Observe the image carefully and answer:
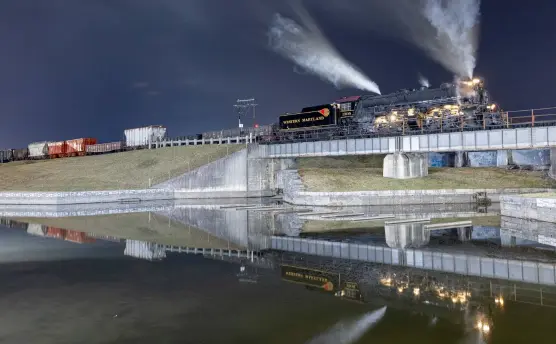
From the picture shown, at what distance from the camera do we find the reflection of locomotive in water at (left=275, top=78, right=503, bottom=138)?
39.8 m

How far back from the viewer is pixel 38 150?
85875 millimetres

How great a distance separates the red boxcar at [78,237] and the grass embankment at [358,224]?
11.4m

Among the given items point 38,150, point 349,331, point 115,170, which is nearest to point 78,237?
point 349,331

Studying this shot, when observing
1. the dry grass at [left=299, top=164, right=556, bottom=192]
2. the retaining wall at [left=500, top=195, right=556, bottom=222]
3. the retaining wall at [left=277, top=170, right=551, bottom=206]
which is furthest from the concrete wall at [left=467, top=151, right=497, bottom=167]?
the retaining wall at [left=500, top=195, right=556, bottom=222]

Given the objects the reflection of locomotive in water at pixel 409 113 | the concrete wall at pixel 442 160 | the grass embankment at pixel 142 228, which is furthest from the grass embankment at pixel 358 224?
the concrete wall at pixel 442 160

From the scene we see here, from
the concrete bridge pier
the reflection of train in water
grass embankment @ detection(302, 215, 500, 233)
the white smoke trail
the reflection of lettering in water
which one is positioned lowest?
the white smoke trail

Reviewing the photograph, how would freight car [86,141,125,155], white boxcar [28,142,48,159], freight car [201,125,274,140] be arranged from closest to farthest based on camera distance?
freight car [201,125,274,140], freight car [86,141,125,155], white boxcar [28,142,48,159]

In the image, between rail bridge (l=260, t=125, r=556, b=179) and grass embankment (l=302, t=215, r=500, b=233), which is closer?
grass embankment (l=302, t=215, r=500, b=233)

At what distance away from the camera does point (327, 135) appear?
4922 centimetres

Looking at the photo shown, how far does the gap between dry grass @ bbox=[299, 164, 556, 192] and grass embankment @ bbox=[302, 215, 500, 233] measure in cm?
1213

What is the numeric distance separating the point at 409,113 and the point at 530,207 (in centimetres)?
1810

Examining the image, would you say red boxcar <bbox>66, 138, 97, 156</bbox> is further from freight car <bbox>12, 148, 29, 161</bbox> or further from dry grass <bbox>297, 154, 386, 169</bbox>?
dry grass <bbox>297, 154, 386, 169</bbox>

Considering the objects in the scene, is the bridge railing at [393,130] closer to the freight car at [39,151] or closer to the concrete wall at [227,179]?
the concrete wall at [227,179]

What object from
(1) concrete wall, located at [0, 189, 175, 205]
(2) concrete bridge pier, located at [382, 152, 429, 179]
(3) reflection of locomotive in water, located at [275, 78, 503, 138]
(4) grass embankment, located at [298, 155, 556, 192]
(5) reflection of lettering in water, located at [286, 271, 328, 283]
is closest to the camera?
(5) reflection of lettering in water, located at [286, 271, 328, 283]
